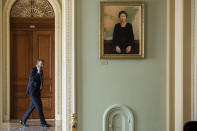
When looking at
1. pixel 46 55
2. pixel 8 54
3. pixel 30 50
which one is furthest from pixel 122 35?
pixel 8 54

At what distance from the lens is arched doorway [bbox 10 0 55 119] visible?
622 centimetres

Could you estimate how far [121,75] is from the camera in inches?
133

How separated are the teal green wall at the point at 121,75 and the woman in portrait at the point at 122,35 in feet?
0.64

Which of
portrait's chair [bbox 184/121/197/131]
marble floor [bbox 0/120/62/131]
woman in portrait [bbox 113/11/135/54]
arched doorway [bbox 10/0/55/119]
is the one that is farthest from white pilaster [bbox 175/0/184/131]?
arched doorway [bbox 10/0/55/119]

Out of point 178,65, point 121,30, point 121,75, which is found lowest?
point 121,75

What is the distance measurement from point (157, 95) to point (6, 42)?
13.6ft

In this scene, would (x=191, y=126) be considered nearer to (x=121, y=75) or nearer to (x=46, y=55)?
(x=121, y=75)

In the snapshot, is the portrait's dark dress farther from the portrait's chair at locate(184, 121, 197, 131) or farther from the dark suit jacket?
the dark suit jacket

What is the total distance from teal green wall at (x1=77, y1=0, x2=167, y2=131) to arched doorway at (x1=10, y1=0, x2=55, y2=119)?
3091 mm

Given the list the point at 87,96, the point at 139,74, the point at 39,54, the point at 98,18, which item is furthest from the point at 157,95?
the point at 39,54

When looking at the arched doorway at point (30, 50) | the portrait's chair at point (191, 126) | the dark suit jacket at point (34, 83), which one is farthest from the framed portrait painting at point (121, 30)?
the arched doorway at point (30, 50)

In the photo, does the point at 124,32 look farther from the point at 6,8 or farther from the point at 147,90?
the point at 6,8

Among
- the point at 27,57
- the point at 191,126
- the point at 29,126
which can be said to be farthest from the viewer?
the point at 27,57

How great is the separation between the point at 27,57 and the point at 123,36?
145 inches
